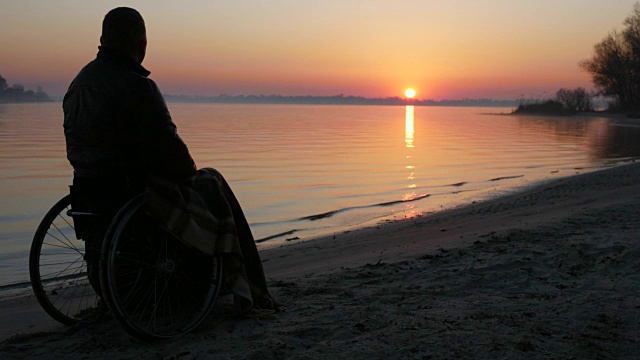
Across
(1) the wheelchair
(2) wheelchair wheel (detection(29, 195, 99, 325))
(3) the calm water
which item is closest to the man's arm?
(1) the wheelchair

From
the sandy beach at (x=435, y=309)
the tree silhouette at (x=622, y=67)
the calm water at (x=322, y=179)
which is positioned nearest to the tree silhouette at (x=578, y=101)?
the tree silhouette at (x=622, y=67)

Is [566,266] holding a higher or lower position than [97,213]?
lower

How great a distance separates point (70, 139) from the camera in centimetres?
321

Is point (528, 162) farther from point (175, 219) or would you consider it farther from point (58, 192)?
point (175, 219)

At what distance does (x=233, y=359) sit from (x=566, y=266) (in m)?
3.19

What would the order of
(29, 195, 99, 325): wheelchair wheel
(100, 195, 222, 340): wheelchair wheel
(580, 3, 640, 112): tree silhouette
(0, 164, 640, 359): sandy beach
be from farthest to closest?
(580, 3, 640, 112): tree silhouette, (29, 195, 99, 325): wheelchair wheel, (100, 195, 222, 340): wheelchair wheel, (0, 164, 640, 359): sandy beach

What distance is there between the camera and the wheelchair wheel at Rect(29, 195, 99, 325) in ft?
11.2

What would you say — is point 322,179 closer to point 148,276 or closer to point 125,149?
point 148,276

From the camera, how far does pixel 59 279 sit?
18.4 ft

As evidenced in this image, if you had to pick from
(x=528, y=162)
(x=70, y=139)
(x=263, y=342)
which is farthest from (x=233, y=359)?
(x=528, y=162)

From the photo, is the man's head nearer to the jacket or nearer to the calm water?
the jacket

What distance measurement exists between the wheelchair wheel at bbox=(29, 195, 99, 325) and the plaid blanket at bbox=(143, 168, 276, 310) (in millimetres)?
715

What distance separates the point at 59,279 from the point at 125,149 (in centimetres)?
308

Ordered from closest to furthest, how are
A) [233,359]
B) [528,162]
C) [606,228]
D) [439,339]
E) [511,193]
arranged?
[233,359] → [439,339] → [606,228] → [511,193] → [528,162]
